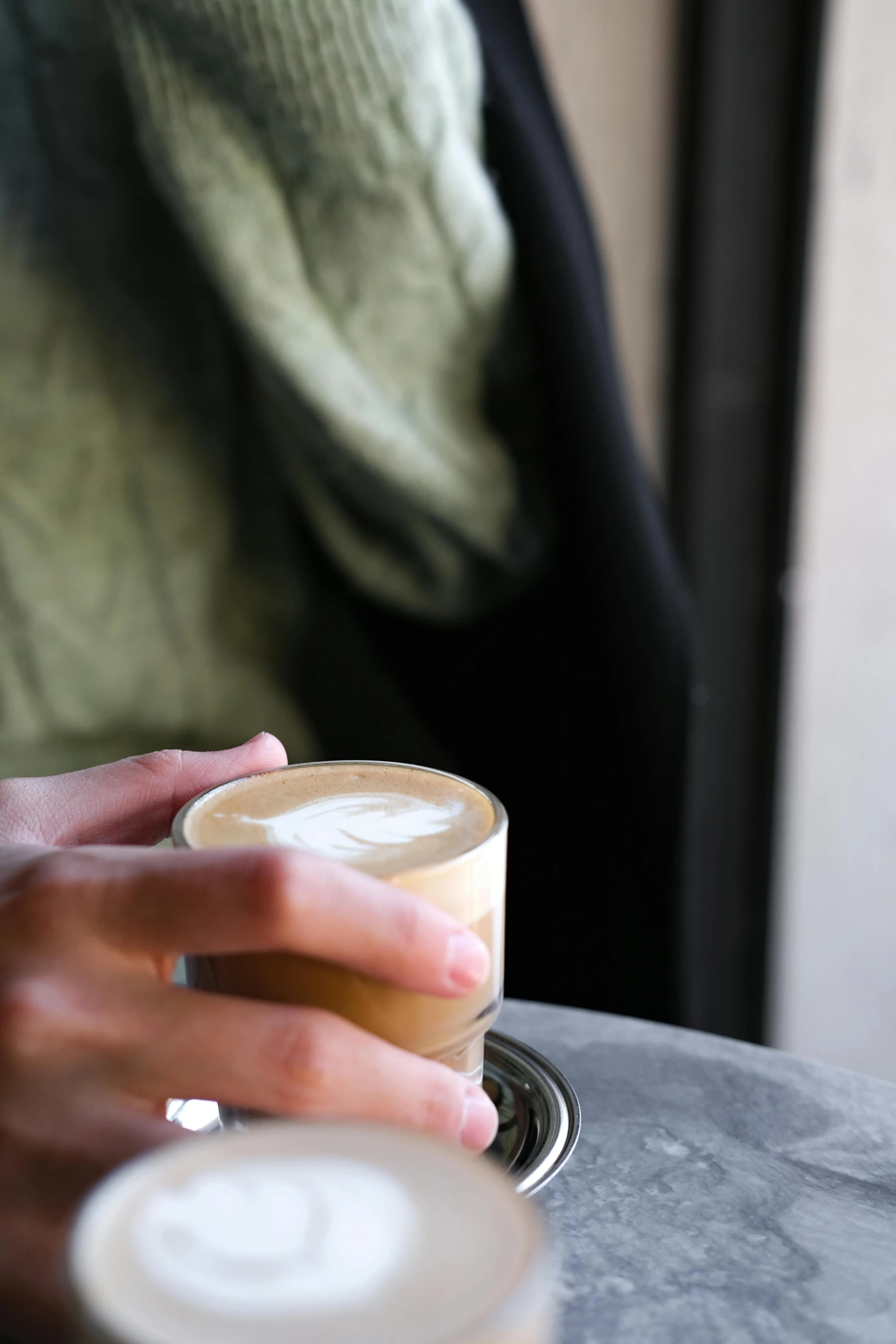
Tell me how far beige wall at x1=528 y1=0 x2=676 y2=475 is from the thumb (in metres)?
0.66

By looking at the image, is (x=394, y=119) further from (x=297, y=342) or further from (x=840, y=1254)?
(x=840, y=1254)

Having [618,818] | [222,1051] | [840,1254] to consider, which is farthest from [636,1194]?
[618,818]

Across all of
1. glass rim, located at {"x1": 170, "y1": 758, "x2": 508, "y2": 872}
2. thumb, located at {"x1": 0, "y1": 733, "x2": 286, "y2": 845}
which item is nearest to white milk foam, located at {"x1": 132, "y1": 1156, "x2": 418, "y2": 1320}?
glass rim, located at {"x1": 170, "y1": 758, "x2": 508, "y2": 872}

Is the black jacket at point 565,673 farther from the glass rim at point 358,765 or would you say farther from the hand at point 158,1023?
the hand at point 158,1023

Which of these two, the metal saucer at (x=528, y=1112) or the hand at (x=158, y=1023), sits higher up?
the hand at (x=158, y=1023)

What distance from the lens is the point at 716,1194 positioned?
0.42m

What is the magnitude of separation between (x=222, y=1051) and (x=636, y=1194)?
0.18 m

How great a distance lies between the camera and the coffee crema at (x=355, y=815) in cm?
38

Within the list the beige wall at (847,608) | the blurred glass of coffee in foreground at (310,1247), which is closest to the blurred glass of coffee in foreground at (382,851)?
the blurred glass of coffee in foreground at (310,1247)

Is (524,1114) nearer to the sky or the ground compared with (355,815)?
nearer to the ground

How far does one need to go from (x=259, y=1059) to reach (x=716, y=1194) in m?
0.20

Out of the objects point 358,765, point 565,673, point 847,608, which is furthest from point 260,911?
point 847,608

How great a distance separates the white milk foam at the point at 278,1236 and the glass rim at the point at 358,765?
0.34 ft

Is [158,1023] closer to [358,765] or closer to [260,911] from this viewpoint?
[260,911]
